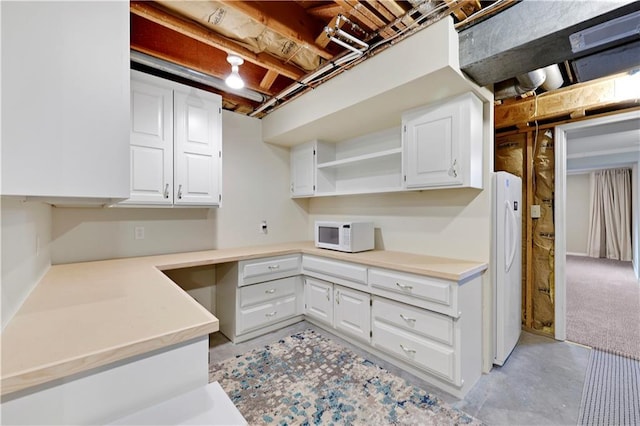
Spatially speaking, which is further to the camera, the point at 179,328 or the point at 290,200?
the point at 290,200

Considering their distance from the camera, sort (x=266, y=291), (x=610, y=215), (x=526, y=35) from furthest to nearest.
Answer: (x=610, y=215)
(x=266, y=291)
(x=526, y=35)

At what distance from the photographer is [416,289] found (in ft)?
6.64

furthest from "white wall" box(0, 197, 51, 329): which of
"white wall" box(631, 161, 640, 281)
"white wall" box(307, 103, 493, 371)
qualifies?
"white wall" box(631, 161, 640, 281)

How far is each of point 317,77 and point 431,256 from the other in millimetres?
1995

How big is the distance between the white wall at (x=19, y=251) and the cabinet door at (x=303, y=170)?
236cm

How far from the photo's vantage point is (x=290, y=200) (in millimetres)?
3785

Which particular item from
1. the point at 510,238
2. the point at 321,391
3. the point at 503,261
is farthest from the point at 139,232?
the point at 510,238

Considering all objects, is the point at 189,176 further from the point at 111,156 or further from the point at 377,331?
the point at 377,331

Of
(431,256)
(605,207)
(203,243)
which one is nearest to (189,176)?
(203,243)

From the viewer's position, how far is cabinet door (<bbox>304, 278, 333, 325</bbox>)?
108 inches

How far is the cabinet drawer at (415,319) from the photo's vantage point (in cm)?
191

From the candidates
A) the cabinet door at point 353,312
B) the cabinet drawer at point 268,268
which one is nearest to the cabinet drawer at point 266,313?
the cabinet drawer at point 268,268

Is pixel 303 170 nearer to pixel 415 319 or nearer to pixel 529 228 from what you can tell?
pixel 415 319

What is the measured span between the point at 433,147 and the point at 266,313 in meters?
2.24
